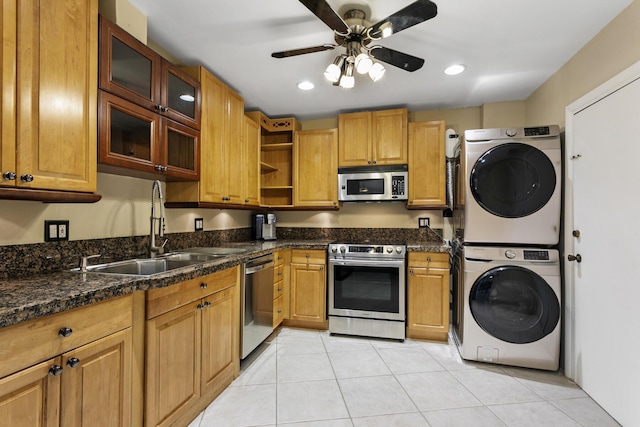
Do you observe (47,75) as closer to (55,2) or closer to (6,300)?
(55,2)

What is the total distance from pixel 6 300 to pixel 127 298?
0.39 metres

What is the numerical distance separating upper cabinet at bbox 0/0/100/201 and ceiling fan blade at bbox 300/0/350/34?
1.08 meters

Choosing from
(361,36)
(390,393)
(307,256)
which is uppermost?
(361,36)

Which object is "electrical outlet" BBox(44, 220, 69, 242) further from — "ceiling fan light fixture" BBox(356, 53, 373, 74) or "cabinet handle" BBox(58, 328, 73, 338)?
"ceiling fan light fixture" BBox(356, 53, 373, 74)

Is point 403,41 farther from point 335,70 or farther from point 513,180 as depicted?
point 513,180

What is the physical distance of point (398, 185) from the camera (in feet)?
10.5

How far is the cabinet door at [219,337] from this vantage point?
181 centimetres

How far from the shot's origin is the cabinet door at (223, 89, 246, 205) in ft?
8.68

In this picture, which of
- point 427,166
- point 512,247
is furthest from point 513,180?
point 427,166

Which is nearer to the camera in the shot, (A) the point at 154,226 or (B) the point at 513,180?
(A) the point at 154,226

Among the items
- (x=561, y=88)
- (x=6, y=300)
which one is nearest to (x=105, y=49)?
A: (x=6, y=300)

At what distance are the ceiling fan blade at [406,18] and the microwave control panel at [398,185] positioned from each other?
1769 millimetres

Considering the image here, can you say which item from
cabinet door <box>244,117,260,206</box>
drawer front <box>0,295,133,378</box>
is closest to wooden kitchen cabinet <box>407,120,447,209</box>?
cabinet door <box>244,117,260,206</box>

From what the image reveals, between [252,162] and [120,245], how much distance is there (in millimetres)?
1589
